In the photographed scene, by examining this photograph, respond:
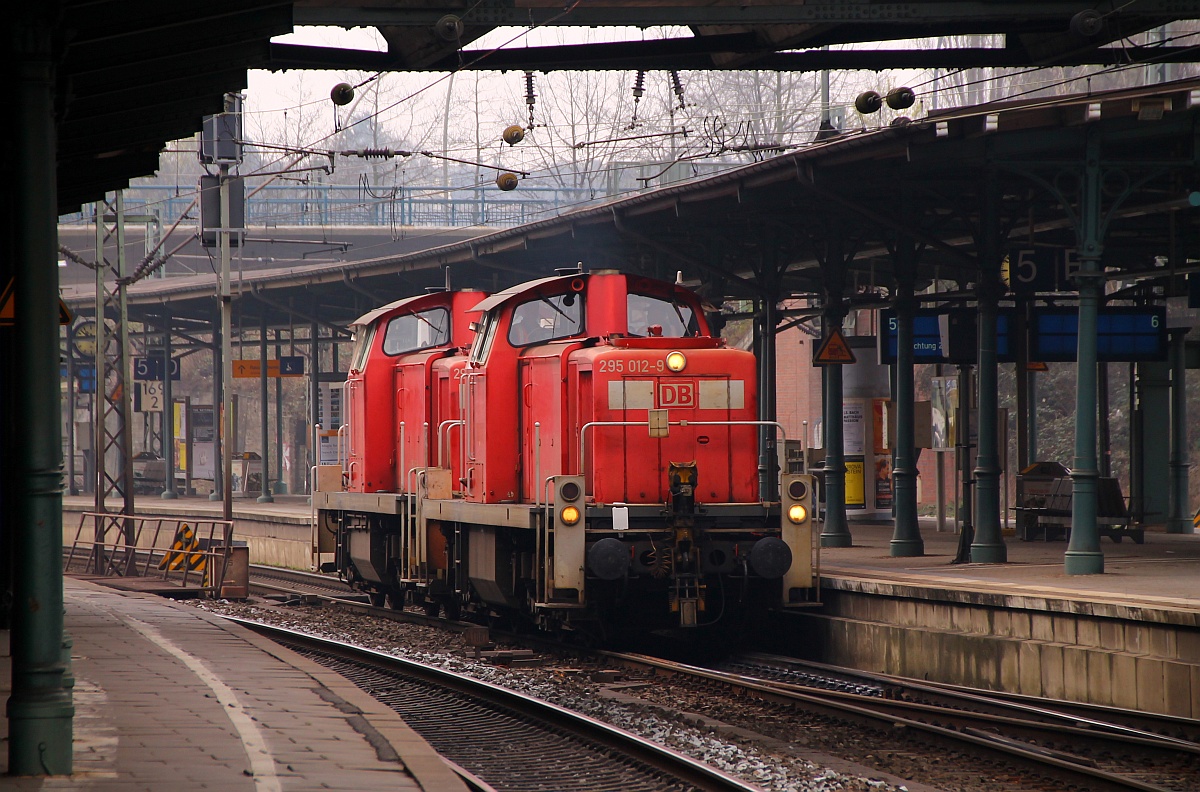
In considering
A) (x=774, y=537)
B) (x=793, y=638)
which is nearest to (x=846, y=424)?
(x=793, y=638)

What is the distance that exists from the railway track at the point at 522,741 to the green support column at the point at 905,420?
797 centimetres

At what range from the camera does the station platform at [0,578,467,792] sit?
21.4 feet

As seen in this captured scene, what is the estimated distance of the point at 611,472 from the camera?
13.1 metres

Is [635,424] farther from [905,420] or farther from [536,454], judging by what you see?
[905,420]

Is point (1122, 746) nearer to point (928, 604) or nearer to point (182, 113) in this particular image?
point (928, 604)

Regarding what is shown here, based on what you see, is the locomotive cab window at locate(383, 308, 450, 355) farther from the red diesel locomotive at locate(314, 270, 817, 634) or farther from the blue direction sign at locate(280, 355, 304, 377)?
the blue direction sign at locate(280, 355, 304, 377)

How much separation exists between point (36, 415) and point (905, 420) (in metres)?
13.7

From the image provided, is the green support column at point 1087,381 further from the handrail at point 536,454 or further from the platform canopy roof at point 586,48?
the handrail at point 536,454

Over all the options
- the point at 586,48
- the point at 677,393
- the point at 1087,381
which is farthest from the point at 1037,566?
the point at 586,48

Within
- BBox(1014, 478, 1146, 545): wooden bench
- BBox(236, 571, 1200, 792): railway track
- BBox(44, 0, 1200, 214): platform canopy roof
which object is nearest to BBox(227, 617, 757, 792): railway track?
BBox(236, 571, 1200, 792): railway track

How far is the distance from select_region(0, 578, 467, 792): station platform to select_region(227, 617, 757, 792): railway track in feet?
1.94

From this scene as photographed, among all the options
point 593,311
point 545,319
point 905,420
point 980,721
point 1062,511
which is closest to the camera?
point 980,721

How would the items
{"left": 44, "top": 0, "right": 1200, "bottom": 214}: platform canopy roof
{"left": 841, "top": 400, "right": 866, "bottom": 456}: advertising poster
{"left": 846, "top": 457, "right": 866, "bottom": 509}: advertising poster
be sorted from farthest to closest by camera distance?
1. {"left": 846, "top": 457, "right": 866, "bottom": 509}: advertising poster
2. {"left": 841, "top": 400, "right": 866, "bottom": 456}: advertising poster
3. {"left": 44, "top": 0, "right": 1200, "bottom": 214}: platform canopy roof

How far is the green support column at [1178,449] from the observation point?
23109 mm
